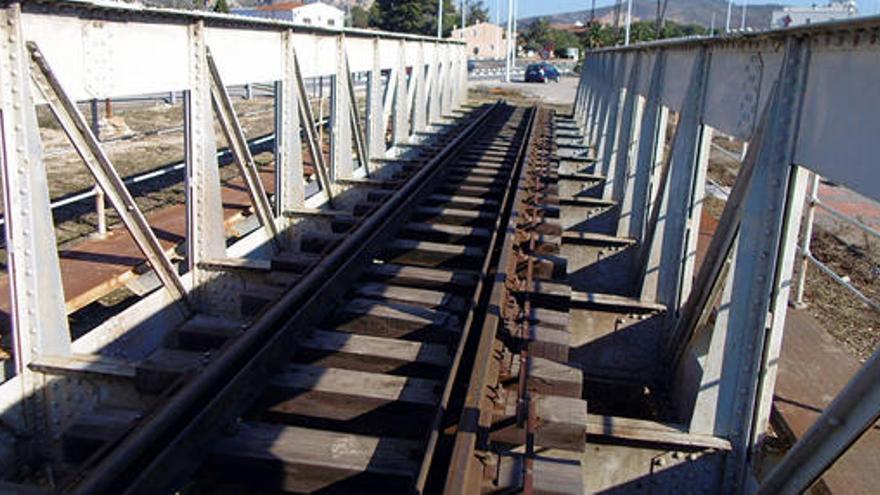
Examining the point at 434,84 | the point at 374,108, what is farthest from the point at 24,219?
the point at 434,84

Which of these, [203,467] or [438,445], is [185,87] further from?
[438,445]

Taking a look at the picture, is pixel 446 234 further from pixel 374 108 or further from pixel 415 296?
pixel 374 108

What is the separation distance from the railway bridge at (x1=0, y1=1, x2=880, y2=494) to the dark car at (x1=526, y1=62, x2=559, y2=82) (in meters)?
58.4

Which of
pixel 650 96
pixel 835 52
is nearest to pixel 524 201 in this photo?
pixel 650 96

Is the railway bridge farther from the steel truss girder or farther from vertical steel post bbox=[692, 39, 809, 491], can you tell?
the steel truss girder

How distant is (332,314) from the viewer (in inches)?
215

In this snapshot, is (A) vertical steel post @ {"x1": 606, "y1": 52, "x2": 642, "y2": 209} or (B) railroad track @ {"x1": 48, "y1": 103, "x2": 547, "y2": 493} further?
(A) vertical steel post @ {"x1": 606, "y1": 52, "x2": 642, "y2": 209}

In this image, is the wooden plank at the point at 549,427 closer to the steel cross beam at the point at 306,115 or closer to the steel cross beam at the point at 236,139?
the steel cross beam at the point at 236,139

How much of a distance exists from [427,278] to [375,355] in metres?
1.47

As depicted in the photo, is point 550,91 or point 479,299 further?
point 550,91

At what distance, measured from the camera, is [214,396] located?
3.92 metres

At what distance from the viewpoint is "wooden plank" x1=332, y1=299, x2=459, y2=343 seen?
17.1ft

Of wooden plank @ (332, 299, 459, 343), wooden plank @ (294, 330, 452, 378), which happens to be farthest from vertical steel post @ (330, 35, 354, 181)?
wooden plank @ (294, 330, 452, 378)

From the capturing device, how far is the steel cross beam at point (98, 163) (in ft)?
14.9
